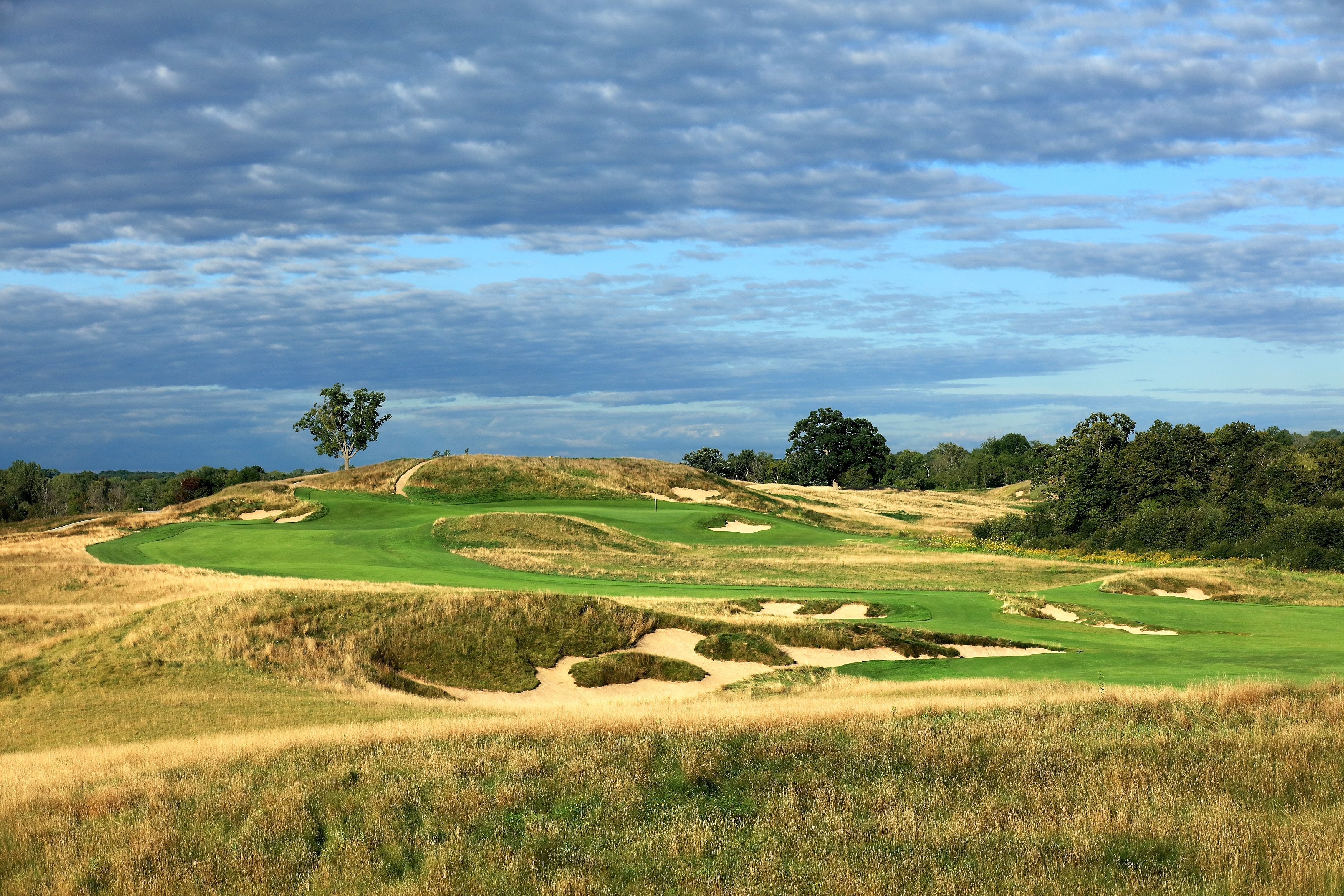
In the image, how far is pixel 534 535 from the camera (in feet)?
153

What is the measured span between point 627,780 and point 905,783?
2.74 meters

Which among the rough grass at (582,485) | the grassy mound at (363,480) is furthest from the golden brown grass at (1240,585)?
the grassy mound at (363,480)

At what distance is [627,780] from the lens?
9203 mm

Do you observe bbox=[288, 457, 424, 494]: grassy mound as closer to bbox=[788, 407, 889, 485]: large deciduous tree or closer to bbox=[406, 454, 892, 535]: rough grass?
bbox=[406, 454, 892, 535]: rough grass

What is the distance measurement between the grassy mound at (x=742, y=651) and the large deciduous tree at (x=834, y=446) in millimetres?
99764

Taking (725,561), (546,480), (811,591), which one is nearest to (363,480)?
(546,480)

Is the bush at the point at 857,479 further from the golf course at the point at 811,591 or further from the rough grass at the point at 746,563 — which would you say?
the rough grass at the point at 746,563

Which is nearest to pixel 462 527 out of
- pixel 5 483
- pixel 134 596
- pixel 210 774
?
pixel 134 596

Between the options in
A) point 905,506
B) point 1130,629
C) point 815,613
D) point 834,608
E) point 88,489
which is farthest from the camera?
point 88,489

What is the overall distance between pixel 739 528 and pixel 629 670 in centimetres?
3493

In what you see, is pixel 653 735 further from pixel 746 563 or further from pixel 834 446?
pixel 834 446

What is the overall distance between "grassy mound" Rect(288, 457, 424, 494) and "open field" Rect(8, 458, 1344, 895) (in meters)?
30.4

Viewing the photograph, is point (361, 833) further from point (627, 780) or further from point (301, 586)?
point (301, 586)

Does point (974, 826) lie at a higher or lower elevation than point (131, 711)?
higher
